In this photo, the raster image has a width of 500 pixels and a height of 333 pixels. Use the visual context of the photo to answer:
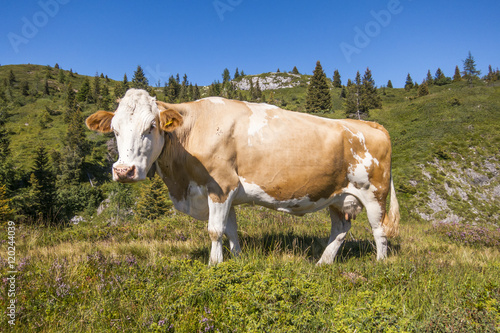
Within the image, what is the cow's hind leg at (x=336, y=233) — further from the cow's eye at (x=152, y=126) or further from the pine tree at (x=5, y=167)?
the pine tree at (x=5, y=167)

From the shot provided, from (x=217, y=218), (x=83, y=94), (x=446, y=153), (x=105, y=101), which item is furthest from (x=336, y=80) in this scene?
(x=217, y=218)

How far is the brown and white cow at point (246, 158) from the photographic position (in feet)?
13.5

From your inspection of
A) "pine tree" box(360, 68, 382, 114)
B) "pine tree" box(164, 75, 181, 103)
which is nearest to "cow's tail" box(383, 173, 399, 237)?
"pine tree" box(360, 68, 382, 114)

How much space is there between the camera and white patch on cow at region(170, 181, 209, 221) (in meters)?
4.46

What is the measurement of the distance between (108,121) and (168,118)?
0.94 m

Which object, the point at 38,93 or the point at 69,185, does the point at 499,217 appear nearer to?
the point at 69,185

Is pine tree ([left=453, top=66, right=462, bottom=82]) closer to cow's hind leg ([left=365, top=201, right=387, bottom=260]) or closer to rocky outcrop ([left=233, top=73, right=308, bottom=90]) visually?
rocky outcrop ([left=233, top=73, right=308, bottom=90])

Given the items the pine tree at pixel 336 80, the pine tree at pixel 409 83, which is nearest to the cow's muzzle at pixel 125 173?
Answer: the pine tree at pixel 336 80

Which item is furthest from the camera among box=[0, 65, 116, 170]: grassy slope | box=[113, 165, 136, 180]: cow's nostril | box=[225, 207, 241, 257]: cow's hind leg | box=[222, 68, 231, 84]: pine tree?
box=[222, 68, 231, 84]: pine tree

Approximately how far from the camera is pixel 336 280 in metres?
3.72

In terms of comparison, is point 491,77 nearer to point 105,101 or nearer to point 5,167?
point 105,101

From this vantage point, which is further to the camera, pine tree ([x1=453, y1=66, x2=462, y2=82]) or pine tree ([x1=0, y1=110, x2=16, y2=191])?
pine tree ([x1=453, y1=66, x2=462, y2=82])

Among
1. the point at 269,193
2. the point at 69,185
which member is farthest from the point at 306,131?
the point at 69,185

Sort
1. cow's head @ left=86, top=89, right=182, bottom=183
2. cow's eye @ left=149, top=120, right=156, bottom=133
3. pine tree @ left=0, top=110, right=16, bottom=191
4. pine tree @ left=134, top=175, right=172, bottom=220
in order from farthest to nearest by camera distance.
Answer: pine tree @ left=0, top=110, right=16, bottom=191 → pine tree @ left=134, top=175, right=172, bottom=220 → cow's eye @ left=149, top=120, right=156, bottom=133 → cow's head @ left=86, top=89, right=182, bottom=183
